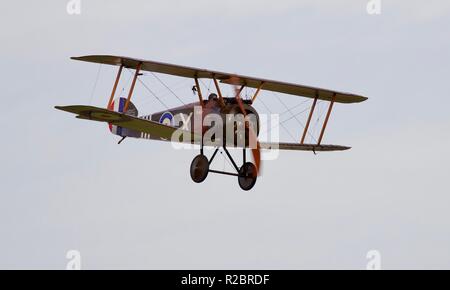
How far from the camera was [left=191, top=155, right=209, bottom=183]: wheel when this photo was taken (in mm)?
27562

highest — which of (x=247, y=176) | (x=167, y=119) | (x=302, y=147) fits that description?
(x=167, y=119)

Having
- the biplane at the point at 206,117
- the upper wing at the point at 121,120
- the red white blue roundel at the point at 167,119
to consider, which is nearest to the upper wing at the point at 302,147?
the biplane at the point at 206,117

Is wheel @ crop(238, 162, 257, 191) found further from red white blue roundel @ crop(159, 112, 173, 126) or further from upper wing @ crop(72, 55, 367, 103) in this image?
red white blue roundel @ crop(159, 112, 173, 126)

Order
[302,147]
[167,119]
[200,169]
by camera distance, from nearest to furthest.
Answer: [200,169], [167,119], [302,147]

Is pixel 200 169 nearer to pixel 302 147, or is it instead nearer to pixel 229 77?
pixel 229 77

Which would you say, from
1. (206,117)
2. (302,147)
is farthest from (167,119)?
(302,147)

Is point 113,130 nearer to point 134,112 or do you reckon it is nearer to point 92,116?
point 134,112

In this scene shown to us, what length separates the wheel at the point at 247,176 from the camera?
28.2m

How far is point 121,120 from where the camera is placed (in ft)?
84.0

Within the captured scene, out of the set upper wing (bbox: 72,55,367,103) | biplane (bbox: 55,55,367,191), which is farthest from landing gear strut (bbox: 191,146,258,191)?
upper wing (bbox: 72,55,367,103)

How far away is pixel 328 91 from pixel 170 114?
14.3ft

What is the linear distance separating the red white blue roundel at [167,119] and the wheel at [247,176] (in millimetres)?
2253

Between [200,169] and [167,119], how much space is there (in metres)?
1.97
